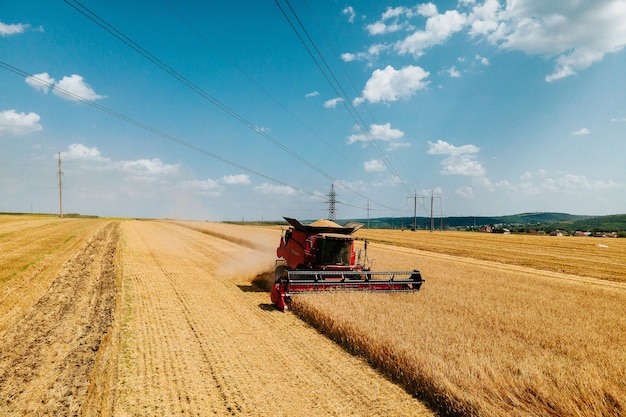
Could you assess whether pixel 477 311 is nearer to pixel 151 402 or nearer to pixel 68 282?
pixel 151 402

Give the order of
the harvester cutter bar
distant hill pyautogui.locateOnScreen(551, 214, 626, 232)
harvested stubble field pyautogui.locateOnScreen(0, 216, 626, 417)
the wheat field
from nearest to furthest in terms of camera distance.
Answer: the wheat field
harvested stubble field pyautogui.locateOnScreen(0, 216, 626, 417)
the harvester cutter bar
distant hill pyautogui.locateOnScreen(551, 214, 626, 232)

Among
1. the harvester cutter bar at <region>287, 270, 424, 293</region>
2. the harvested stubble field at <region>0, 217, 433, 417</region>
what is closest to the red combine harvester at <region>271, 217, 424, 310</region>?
the harvester cutter bar at <region>287, 270, 424, 293</region>

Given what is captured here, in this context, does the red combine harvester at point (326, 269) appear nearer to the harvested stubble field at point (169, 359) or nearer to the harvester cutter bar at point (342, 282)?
the harvester cutter bar at point (342, 282)

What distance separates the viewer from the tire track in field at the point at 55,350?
5.01m

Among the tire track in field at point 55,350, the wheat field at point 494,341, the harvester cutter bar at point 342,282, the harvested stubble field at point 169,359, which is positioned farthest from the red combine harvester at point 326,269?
the tire track in field at point 55,350

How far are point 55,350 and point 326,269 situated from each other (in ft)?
25.0

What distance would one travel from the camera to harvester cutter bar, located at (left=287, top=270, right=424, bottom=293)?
10.5 m

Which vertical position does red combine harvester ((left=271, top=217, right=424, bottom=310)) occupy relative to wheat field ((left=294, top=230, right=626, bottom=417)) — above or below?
above

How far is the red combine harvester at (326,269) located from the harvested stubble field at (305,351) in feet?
1.85

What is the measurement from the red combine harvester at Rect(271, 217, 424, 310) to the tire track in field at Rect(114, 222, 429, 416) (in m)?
1.21

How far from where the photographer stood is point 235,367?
20.0 feet

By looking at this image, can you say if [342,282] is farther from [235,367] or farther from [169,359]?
[169,359]

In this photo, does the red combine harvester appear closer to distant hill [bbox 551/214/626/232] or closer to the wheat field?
the wheat field

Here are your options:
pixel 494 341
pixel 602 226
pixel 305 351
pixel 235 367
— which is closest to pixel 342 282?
pixel 305 351
